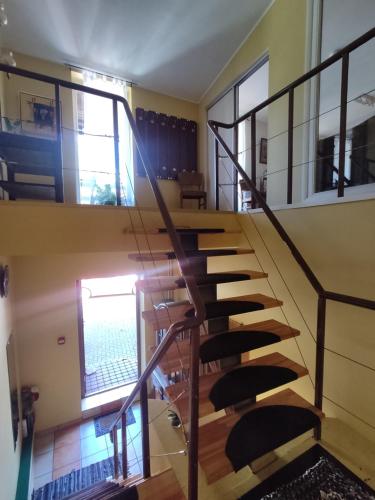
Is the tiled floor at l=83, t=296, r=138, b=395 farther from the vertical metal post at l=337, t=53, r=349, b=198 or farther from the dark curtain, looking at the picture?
the vertical metal post at l=337, t=53, r=349, b=198

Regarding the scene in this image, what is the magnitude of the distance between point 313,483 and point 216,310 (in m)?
0.93

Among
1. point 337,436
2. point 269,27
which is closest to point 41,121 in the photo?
point 269,27

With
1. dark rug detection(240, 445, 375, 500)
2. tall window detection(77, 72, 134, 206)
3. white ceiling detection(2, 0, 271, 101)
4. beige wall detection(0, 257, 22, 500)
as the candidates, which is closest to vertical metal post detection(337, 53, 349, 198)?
dark rug detection(240, 445, 375, 500)

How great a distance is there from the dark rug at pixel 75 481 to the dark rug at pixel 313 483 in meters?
2.87

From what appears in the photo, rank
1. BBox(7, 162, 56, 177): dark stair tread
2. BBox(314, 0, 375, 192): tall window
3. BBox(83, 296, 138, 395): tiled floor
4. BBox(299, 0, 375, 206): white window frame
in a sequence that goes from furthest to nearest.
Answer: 1. BBox(83, 296, 138, 395): tiled floor
2. BBox(299, 0, 375, 206): white window frame
3. BBox(314, 0, 375, 192): tall window
4. BBox(7, 162, 56, 177): dark stair tread

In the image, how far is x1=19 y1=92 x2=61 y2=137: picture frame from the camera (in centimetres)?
345

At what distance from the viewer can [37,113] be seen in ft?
11.5

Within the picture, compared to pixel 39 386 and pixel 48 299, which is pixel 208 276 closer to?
pixel 48 299

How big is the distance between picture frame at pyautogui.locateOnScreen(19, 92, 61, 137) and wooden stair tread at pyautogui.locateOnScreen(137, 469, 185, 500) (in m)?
3.93

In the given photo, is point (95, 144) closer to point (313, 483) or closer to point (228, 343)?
point (228, 343)

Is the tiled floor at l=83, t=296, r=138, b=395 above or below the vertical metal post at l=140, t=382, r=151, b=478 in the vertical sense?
A: below

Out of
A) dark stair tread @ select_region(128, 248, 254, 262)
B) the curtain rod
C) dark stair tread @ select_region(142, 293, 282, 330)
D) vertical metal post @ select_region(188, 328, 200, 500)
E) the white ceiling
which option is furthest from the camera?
the curtain rod

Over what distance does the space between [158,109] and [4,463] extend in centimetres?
497

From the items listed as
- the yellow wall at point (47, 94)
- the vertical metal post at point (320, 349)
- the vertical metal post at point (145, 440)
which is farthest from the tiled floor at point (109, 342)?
the vertical metal post at point (320, 349)
